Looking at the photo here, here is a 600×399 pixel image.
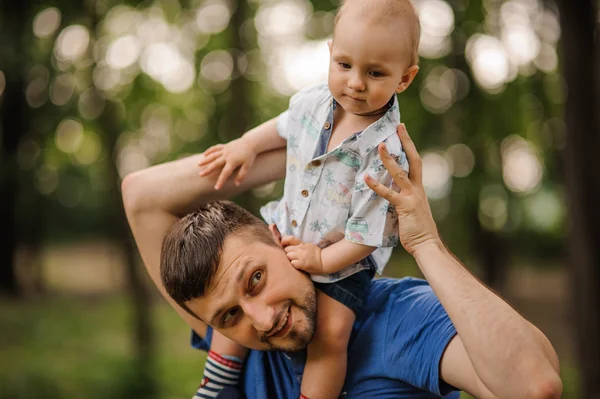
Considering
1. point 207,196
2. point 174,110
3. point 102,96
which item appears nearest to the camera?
point 207,196

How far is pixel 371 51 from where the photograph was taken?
65.5 inches

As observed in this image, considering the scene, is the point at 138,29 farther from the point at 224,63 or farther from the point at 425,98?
the point at 425,98

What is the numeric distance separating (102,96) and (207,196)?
5942 millimetres

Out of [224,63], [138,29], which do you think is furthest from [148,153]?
[138,29]

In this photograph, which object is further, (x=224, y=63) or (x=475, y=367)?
(x=224, y=63)

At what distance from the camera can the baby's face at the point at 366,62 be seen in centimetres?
166

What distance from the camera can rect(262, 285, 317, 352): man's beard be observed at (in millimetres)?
1780

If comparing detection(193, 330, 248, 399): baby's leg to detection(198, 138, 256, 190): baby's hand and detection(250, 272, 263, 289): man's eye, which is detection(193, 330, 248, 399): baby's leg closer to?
detection(250, 272, 263, 289): man's eye

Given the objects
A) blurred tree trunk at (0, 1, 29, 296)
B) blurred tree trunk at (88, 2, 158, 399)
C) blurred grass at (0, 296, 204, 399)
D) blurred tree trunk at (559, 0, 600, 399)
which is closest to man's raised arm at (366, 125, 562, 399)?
blurred tree trunk at (559, 0, 600, 399)

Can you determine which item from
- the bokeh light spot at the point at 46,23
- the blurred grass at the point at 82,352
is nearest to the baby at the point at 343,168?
the bokeh light spot at the point at 46,23

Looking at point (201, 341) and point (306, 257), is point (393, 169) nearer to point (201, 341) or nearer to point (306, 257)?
point (306, 257)

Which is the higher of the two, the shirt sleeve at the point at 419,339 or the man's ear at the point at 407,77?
the man's ear at the point at 407,77

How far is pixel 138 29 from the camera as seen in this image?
879cm

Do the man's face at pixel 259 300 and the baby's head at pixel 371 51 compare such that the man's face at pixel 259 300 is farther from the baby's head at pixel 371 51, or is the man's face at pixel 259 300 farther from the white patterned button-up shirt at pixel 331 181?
the baby's head at pixel 371 51
